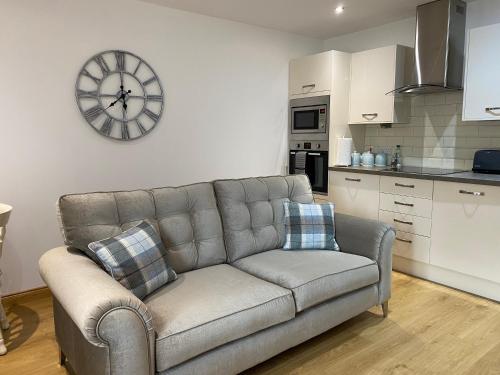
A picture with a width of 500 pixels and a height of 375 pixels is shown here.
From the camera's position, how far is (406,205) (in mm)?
3299

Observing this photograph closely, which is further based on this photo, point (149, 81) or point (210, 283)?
point (149, 81)

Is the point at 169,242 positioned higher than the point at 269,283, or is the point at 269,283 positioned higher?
the point at 169,242

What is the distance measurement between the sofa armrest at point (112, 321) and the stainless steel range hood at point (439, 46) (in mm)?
3039

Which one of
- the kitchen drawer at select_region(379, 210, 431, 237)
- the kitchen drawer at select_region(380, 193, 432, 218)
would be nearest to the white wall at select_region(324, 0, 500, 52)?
the kitchen drawer at select_region(380, 193, 432, 218)

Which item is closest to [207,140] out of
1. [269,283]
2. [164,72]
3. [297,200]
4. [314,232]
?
[164,72]

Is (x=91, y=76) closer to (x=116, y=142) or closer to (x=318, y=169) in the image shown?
(x=116, y=142)

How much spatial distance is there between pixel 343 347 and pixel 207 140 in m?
2.32

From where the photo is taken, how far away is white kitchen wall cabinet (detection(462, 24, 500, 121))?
9.70 feet

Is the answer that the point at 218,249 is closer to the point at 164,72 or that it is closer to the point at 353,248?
the point at 353,248

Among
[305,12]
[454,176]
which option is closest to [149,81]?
[305,12]

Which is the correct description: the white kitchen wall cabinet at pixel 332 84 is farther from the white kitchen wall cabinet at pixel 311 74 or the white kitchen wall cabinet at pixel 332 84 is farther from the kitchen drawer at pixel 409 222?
the kitchen drawer at pixel 409 222

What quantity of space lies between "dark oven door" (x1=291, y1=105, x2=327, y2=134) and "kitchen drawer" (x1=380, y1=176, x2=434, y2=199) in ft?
3.01

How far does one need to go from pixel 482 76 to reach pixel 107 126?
3.09 meters

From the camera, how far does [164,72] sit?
3443mm
